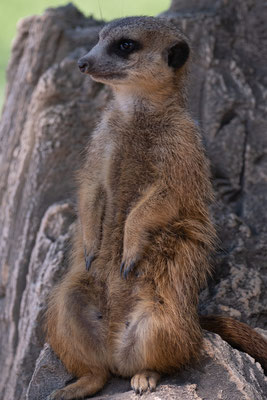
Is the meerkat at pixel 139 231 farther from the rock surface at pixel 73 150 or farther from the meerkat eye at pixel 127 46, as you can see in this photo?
the rock surface at pixel 73 150

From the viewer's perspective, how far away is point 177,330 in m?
2.05

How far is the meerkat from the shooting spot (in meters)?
2.10

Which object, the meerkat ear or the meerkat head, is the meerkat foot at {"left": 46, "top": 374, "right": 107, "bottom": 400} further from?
the meerkat ear

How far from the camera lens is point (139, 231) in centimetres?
219

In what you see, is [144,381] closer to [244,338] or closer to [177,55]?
[244,338]

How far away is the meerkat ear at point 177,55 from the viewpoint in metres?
2.42

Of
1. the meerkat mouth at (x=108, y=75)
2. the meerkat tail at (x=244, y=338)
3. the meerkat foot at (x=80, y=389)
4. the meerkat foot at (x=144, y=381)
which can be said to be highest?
the meerkat mouth at (x=108, y=75)

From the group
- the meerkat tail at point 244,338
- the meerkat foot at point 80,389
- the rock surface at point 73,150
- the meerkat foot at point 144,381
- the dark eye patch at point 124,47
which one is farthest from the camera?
the rock surface at point 73,150

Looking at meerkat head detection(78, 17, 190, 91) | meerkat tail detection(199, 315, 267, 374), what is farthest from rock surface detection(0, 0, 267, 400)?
meerkat head detection(78, 17, 190, 91)

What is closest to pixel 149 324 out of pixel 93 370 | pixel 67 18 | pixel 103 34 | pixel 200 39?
pixel 93 370

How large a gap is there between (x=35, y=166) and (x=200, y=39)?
4.08 ft

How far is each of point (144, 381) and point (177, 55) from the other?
4.12 ft

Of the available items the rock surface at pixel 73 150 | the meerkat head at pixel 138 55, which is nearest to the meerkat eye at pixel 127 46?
the meerkat head at pixel 138 55

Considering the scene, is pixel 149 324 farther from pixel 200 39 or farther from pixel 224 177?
pixel 200 39
